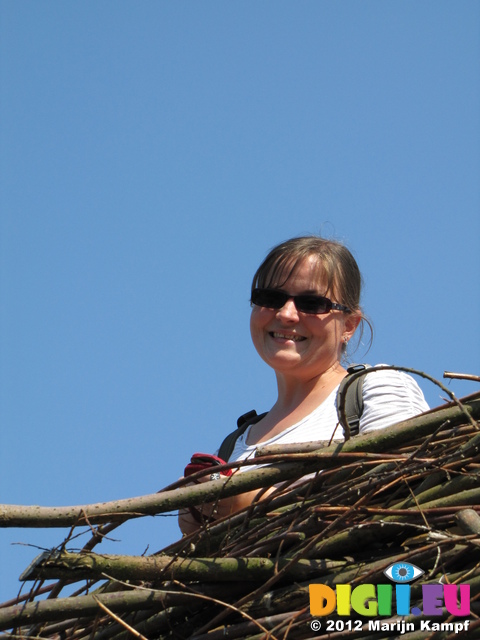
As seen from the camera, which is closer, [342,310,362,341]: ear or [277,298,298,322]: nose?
[277,298,298,322]: nose

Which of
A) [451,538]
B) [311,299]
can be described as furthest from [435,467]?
[311,299]

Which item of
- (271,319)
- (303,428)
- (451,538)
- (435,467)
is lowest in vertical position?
(451,538)

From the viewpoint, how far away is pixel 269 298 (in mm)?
3967

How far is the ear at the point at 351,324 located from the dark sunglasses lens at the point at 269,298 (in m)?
0.28

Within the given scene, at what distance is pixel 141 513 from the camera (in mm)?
2652

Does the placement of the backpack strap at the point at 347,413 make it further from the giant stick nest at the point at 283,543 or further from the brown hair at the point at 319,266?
the brown hair at the point at 319,266

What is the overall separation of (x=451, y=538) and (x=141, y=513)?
0.75 m

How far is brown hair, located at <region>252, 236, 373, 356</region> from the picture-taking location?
12.9ft

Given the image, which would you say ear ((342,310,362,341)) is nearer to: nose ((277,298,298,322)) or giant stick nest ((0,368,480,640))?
nose ((277,298,298,322))

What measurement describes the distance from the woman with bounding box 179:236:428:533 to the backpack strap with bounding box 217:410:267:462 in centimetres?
2

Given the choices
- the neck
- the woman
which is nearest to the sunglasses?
the woman

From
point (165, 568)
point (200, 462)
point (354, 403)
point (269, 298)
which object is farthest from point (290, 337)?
point (165, 568)

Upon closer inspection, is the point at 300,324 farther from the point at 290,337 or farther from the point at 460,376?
the point at 460,376

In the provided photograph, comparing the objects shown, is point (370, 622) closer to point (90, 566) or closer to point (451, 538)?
point (451, 538)
